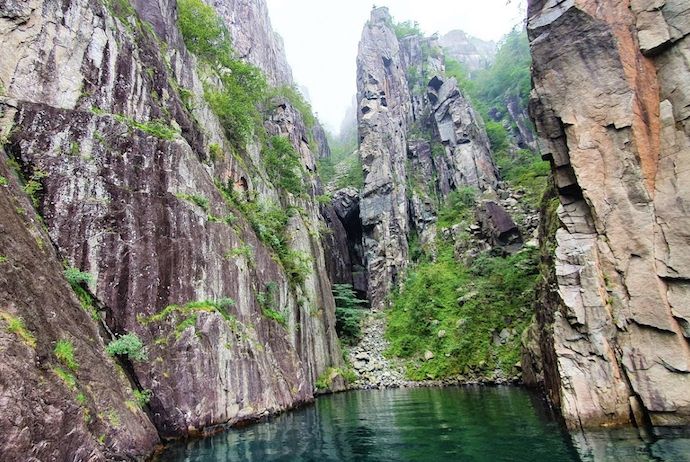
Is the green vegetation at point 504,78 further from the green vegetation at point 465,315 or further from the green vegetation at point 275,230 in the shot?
the green vegetation at point 275,230

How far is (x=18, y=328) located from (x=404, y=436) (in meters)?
9.67

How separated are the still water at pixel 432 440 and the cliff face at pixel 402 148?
27399mm

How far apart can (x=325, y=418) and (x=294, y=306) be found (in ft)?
30.9

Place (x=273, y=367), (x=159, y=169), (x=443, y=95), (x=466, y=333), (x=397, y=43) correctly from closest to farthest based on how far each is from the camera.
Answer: (x=159, y=169) → (x=273, y=367) → (x=466, y=333) → (x=443, y=95) → (x=397, y=43)

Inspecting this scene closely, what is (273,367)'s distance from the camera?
18250 millimetres

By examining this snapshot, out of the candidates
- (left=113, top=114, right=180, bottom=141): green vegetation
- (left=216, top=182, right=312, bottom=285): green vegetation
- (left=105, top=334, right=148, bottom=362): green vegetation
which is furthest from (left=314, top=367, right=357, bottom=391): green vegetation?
(left=113, top=114, right=180, bottom=141): green vegetation

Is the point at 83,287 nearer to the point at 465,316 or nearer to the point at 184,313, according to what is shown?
the point at 184,313

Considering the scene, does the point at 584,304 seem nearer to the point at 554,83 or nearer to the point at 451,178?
the point at 554,83

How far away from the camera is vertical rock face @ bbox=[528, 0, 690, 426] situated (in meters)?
10.6

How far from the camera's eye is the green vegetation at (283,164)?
33688 millimetres

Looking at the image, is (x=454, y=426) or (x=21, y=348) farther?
(x=454, y=426)

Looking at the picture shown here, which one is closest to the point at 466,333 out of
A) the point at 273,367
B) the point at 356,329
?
the point at 356,329

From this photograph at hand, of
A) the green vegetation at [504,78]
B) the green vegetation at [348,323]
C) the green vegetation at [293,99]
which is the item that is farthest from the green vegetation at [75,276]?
the green vegetation at [504,78]

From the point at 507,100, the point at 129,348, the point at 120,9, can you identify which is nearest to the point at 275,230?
the point at 120,9
